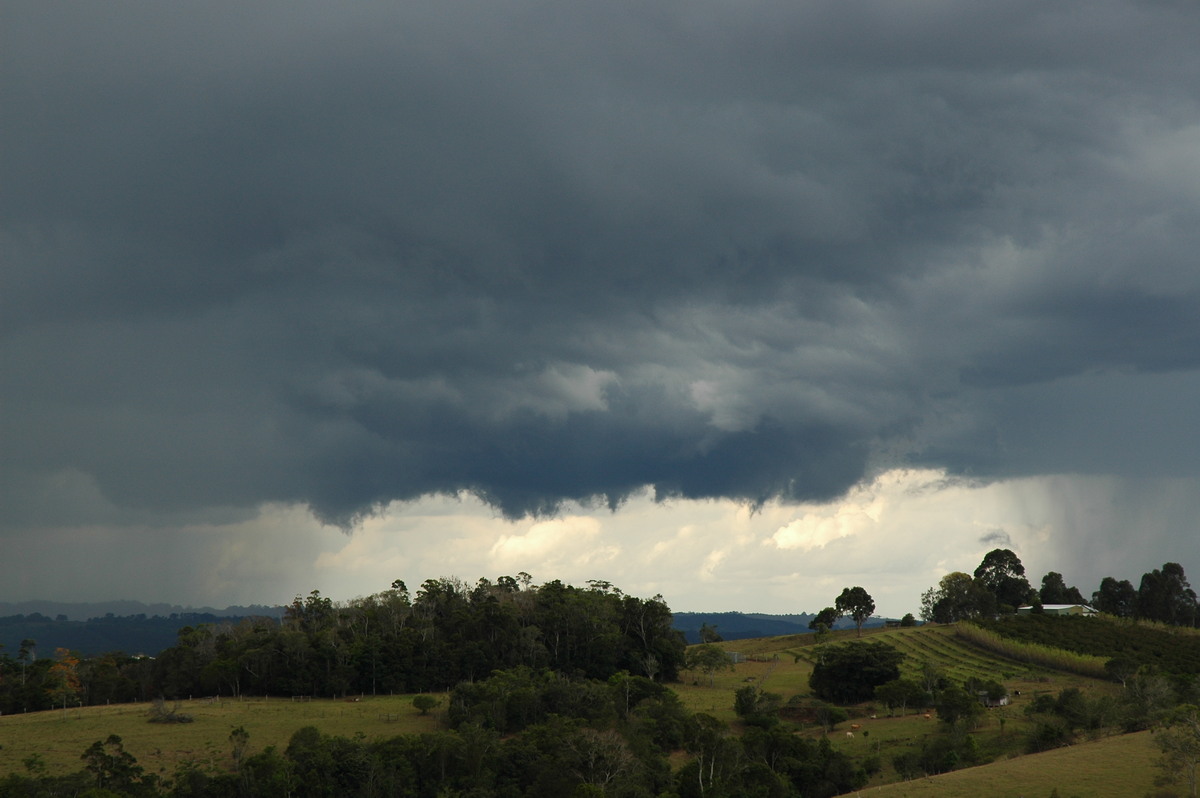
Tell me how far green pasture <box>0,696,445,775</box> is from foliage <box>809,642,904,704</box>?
2240 inches

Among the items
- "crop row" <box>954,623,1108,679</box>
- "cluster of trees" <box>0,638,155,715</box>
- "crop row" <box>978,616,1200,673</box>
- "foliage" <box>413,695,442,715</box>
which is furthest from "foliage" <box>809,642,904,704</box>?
"cluster of trees" <box>0,638,155,715</box>

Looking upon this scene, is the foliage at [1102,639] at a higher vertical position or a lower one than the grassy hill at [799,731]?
higher

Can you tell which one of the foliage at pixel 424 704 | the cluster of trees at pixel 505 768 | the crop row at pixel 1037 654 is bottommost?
the cluster of trees at pixel 505 768

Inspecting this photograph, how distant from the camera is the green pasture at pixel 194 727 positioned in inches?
3637

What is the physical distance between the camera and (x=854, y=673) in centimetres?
12962

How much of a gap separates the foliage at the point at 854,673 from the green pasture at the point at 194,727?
187ft

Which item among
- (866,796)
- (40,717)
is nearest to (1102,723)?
(866,796)

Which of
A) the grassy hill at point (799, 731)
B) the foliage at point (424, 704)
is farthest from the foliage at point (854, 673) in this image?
the foliage at point (424, 704)

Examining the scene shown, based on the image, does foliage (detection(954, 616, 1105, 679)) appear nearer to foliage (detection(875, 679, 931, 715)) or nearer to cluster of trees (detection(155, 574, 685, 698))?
foliage (detection(875, 679, 931, 715))

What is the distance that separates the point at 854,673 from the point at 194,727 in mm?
87776

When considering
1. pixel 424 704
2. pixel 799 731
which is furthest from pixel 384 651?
pixel 799 731

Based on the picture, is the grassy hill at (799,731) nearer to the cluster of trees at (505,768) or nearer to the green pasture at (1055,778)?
the green pasture at (1055,778)

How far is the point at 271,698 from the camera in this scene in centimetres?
12975

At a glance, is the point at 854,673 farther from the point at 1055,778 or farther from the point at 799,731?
the point at 1055,778
